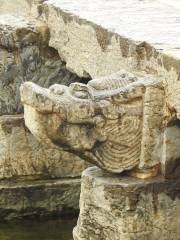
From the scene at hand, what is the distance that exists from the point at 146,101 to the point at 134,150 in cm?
27

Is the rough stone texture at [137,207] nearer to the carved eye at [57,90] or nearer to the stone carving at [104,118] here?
the stone carving at [104,118]

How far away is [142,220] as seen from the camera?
6.09 metres

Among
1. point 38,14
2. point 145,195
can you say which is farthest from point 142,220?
point 38,14

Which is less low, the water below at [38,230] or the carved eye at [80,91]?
the carved eye at [80,91]

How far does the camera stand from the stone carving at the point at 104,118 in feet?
19.3

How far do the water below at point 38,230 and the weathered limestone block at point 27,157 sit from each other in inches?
13.9

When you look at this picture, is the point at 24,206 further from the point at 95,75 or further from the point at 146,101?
the point at 146,101

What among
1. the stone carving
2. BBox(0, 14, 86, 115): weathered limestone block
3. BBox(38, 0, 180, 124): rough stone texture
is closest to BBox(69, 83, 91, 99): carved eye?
the stone carving

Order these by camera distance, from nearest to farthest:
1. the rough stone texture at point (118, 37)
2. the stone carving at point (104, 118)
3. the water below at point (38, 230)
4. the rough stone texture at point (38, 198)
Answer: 1. the stone carving at point (104, 118)
2. the rough stone texture at point (118, 37)
3. the water below at point (38, 230)
4. the rough stone texture at point (38, 198)

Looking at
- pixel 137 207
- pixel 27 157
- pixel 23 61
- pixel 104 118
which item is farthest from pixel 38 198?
pixel 104 118

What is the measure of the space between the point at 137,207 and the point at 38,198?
2.23m

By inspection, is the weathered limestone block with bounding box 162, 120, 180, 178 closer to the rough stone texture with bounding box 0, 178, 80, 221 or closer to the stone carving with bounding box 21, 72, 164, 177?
the stone carving with bounding box 21, 72, 164, 177

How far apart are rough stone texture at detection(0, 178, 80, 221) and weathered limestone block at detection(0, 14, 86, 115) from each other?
21.7 inches

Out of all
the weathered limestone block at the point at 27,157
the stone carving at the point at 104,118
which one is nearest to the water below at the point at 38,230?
the weathered limestone block at the point at 27,157
